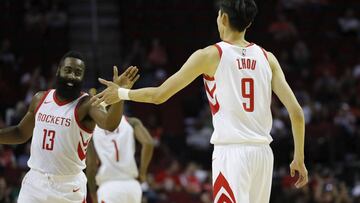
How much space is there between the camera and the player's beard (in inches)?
279

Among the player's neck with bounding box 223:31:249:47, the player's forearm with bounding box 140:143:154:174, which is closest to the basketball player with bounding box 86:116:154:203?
the player's forearm with bounding box 140:143:154:174

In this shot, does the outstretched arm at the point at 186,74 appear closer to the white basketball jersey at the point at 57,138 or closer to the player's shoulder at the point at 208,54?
the player's shoulder at the point at 208,54

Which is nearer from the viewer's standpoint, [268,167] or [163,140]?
[268,167]

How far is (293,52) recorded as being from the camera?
Result: 21.4 m

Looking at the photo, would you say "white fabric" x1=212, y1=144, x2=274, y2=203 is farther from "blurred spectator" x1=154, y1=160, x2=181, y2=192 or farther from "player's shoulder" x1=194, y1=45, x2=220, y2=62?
"blurred spectator" x1=154, y1=160, x2=181, y2=192

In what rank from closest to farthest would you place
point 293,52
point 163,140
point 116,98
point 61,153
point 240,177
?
1. point 240,177
2. point 116,98
3. point 61,153
4. point 163,140
5. point 293,52

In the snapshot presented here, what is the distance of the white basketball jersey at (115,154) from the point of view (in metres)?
9.98

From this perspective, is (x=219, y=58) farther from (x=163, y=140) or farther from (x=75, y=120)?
(x=163, y=140)

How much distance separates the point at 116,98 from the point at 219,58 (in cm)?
91

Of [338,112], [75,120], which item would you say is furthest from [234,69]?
[338,112]

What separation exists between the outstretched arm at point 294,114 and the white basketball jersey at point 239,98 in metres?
0.14

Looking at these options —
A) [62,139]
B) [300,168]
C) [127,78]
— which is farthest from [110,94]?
[300,168]

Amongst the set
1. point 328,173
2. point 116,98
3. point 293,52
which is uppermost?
point 116,98

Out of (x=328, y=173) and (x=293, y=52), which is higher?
(x=293, y=52)
